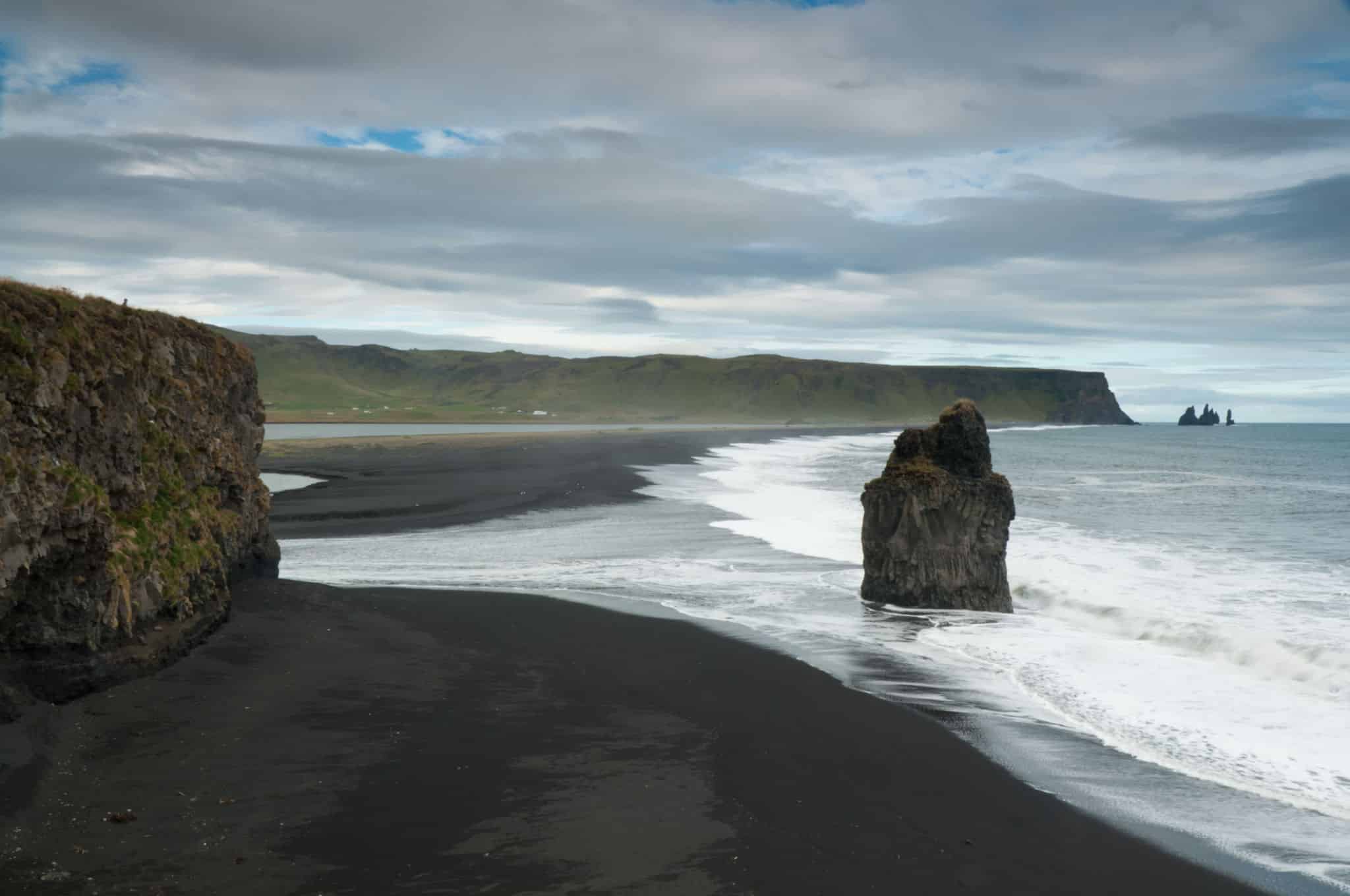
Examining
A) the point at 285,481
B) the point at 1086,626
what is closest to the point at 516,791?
the point at 1086,626

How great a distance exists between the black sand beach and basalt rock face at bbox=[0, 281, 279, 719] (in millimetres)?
487

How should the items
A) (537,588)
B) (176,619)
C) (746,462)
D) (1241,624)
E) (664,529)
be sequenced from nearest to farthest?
(176,619) < (1241,624) < (537,588) < (664,529) < (746,462)

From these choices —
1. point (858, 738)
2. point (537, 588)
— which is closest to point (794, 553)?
point (537, 588)

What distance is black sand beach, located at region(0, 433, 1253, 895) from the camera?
6.89m

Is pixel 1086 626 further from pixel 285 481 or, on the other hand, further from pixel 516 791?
pixel 285 481

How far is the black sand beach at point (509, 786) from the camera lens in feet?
22.6

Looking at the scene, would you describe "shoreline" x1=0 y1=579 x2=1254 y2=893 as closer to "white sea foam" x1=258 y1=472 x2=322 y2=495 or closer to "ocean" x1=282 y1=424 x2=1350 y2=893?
"ocean" x1=282 y1=424 x2=1350 y2=893

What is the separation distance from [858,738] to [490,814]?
4.10 meters

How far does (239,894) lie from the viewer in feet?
20.8

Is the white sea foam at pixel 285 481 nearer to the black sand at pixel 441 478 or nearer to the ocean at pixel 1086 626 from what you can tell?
the black sand at pixel 441 478

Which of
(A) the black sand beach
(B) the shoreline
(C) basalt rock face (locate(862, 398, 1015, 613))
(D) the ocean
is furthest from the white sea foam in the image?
(B) the shoreline

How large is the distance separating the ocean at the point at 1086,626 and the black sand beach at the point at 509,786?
1.08 metres

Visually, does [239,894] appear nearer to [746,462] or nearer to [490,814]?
[490,814]

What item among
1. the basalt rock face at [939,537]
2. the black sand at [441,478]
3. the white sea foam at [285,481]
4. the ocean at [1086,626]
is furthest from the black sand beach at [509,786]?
the white sea foam at [285,481]
